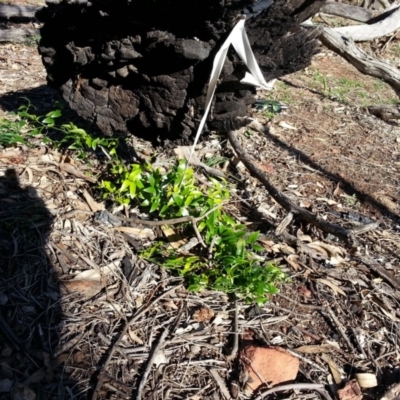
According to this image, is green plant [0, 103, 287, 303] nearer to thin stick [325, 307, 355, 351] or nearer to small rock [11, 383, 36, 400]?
thin stick [325, 307, 355, 351]

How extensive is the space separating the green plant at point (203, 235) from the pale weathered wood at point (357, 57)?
7.37ft

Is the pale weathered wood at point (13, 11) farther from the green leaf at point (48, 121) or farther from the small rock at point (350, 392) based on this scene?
the small rock at point (350, 392)

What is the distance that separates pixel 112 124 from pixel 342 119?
2580mm

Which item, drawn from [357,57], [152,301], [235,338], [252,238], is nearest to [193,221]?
[252,238]

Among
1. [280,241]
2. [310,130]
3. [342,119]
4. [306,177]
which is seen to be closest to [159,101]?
[280,241]

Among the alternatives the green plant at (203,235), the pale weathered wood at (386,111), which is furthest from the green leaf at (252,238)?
the pale weathered wood at (386,111)

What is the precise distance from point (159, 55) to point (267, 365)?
1.51m

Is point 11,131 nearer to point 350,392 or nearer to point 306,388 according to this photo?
point 306,388

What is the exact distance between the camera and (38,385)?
194 centimetres

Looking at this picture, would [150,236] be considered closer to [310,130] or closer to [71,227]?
[71,227]

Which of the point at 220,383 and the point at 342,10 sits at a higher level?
the point at 342,10

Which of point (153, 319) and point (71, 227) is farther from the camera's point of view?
point (71, 227)

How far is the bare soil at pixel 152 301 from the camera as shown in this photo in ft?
6.70

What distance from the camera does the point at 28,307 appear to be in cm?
219
